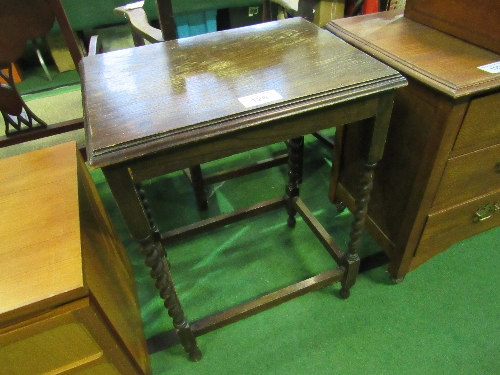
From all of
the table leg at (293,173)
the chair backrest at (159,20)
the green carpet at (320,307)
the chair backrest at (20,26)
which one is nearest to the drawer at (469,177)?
the green carpet at (320,307)

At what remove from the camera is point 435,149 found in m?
0.88

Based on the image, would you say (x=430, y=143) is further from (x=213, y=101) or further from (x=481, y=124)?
(x=213, y=101)

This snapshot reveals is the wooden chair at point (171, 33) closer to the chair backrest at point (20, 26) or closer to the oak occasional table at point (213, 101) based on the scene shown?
the oak occasional table at point (213, 101)

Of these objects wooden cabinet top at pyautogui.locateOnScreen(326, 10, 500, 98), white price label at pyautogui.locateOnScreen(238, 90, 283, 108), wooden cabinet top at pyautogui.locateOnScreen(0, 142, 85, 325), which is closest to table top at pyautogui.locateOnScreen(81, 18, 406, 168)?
white price label at pyautogui.locateOnScreen(238, 90, 283, 108)

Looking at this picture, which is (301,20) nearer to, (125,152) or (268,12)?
(268,12)

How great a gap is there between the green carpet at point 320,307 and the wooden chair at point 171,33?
0.16 meters

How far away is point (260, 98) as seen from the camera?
2.23 ft

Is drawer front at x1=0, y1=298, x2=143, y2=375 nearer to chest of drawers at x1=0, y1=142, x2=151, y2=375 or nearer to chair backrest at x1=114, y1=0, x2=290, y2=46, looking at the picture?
chest of drawers at x1=0, y1=142, x2=151, y2=375

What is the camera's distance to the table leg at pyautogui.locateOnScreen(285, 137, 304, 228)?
4.17 ft

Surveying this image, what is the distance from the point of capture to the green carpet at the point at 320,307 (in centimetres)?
105

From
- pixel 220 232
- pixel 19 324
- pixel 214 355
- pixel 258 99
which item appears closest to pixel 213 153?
pixel 258 99

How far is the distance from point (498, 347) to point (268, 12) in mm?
1440

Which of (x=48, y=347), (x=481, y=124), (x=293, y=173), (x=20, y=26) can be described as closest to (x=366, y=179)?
(x=481, y=124)

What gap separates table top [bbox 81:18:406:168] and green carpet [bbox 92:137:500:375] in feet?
2.53
